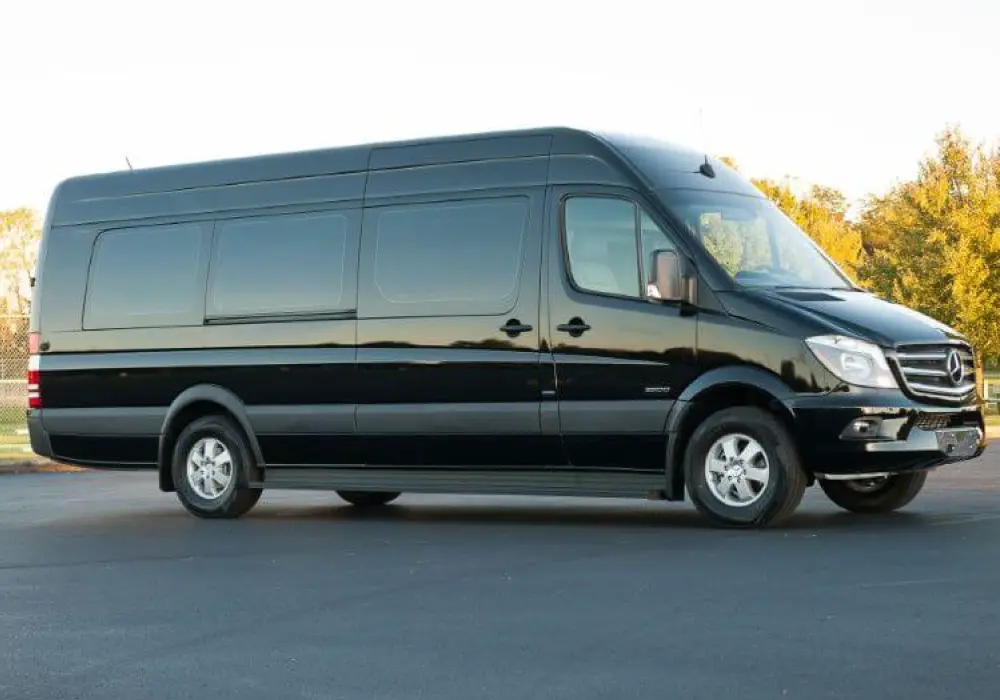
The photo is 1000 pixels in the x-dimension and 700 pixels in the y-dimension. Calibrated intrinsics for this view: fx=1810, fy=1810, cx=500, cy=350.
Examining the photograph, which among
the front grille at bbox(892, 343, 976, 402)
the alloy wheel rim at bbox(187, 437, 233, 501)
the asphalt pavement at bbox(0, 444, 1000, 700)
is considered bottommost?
the asphalt pavement at bbox(0, 444, 1000, 700)

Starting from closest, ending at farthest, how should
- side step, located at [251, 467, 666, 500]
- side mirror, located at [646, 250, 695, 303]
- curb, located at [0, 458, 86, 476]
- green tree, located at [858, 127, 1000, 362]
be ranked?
side mirror, located at [646, 250, 695, 303] < side step, located at [251, 467, 666, 500] < curb, located at [0, 458, 86, 476] < green tree, located at [858, 127, 1000, 362]

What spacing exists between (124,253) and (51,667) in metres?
8.60

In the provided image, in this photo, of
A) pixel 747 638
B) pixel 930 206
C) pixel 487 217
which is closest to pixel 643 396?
pixel 487 217

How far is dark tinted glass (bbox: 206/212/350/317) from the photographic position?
1423 cm

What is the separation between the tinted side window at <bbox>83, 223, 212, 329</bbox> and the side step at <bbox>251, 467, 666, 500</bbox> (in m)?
1.67

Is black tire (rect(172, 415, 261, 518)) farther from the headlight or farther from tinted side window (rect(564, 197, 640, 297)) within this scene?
the headlight

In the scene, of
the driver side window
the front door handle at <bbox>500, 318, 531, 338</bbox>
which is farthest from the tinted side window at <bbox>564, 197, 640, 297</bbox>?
the front door handle at <bbox>500, 318, 531, 338</bbox>

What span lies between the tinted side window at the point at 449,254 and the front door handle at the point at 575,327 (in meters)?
0.49

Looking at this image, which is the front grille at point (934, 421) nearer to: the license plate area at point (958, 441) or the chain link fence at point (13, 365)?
the license plate area at point (958, 441)

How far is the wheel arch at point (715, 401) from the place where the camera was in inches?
477

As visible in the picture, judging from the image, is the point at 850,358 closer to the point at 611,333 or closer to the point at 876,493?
the point at 611,333

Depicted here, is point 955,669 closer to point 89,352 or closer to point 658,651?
point 658,651

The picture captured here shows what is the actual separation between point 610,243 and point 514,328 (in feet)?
3.10

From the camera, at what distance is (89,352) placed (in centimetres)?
1534
